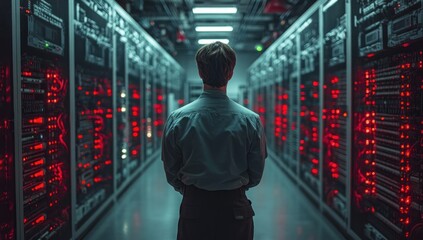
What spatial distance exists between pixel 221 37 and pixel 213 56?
467 inches

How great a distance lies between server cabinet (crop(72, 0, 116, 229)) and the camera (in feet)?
12.9

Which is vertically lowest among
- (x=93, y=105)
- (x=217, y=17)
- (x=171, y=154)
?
(x=171, y=154)

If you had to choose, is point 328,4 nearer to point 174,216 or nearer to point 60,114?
point 174,216

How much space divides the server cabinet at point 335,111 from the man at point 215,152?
2.20m

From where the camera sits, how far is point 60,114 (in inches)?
133

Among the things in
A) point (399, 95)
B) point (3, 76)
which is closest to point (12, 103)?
point (3, 76)

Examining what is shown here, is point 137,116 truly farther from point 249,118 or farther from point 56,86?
point 249,118

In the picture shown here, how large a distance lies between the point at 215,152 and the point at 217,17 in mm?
8446

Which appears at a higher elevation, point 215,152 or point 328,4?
point 328,4

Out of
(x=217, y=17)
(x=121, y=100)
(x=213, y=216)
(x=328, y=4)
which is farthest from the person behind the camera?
(x=217, y=17)

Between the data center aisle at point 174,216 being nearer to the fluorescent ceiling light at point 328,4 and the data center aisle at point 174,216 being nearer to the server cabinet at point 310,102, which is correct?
the server cabinet at point 310,102

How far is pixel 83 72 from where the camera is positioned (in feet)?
13.3

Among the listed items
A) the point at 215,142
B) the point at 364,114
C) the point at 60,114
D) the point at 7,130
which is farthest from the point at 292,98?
the point at 215,142

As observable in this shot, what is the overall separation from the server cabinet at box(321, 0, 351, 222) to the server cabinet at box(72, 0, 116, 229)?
242 centimetres
